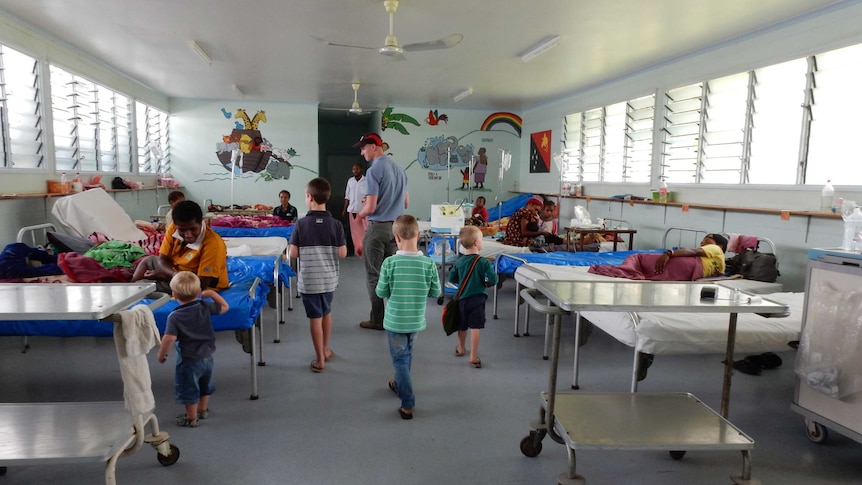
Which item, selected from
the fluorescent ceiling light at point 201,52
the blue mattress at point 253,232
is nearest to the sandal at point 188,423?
the blue mattress at point 253,232

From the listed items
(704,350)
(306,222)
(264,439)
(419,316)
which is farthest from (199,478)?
(704,350)

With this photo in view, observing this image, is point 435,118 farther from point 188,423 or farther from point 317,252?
point 188,423

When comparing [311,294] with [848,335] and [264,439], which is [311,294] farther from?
[848,335]

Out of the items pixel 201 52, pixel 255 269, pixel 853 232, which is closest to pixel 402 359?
pixel 255 269

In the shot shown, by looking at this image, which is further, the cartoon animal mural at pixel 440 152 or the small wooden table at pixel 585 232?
the cartoon animal mural at pixel 440 152

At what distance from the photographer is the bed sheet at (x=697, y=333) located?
2986 mm

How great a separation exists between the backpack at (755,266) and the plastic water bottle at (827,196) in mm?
644

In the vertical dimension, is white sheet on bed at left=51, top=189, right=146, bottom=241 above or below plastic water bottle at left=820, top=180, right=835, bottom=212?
below

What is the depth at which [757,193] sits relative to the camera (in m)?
5.56

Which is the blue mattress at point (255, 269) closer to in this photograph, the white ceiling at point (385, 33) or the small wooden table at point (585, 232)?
the white ceiling at point (385, 33)

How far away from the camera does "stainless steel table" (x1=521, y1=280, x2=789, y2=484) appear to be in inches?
84.2

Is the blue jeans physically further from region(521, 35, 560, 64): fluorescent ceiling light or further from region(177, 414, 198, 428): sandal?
region(521, 35, 560, 64): fluorescent ceiling light

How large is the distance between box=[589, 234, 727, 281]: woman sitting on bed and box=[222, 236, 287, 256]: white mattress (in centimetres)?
349

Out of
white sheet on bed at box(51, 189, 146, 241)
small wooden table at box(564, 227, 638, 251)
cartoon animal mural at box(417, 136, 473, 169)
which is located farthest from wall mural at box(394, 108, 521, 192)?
white sheet on bed at box(51, 189, 146, 241)
